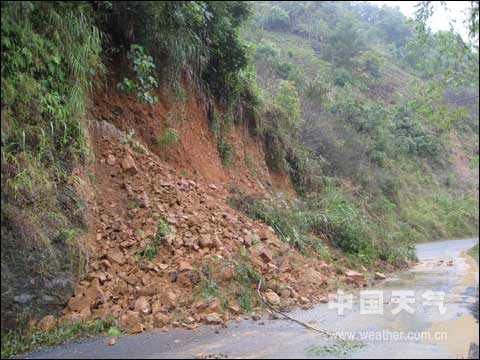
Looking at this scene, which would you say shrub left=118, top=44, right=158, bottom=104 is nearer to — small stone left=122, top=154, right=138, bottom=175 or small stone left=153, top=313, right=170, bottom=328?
small stone left=122, top=154, right=138, bottom=175

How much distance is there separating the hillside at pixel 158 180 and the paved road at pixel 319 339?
1.10 feet

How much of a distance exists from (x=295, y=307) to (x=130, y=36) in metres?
5.54

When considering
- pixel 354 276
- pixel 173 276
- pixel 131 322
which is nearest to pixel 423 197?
pixel 354 276

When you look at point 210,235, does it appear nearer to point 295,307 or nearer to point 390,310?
point 295,307

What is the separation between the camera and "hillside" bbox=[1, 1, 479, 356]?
5.61 m

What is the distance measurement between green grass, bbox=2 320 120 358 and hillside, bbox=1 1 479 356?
0.7 inches

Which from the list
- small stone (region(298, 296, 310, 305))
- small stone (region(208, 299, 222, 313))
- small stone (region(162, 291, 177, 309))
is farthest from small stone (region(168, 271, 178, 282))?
small stone (region(298, 296, 310, 305))

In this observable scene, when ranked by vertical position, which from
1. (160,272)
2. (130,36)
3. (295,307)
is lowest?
(295,307)

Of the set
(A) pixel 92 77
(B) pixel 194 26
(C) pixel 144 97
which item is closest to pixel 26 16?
(A) pixel 92 77

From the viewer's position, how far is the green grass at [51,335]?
4860 mm

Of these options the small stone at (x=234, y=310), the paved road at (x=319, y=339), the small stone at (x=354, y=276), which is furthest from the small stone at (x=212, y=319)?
the small stone at (x=354, y=276)

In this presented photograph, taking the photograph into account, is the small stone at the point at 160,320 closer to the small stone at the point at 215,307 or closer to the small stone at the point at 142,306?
the small stone at the point at 142,306

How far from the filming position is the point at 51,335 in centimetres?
517

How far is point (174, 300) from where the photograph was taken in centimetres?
621
